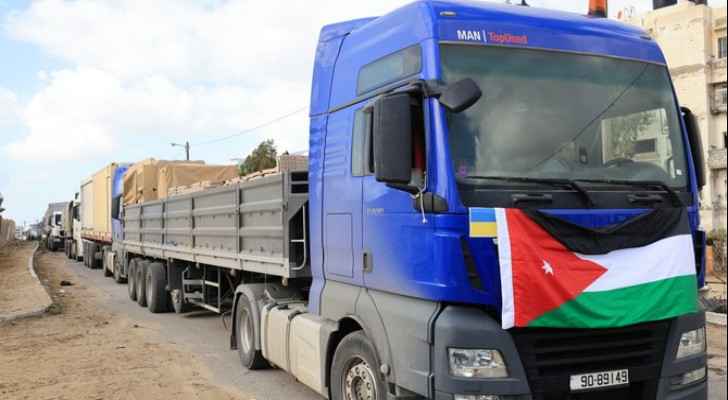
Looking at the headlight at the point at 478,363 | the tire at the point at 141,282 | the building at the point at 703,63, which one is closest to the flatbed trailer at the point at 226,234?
the tire at the point at 141,282

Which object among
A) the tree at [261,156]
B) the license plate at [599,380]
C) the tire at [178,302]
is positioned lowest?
the tire at [178,302]

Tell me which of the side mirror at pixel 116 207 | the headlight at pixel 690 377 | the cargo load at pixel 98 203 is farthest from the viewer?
the cargo load at pixel 98 203

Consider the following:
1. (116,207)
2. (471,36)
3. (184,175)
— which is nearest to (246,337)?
(471,36)

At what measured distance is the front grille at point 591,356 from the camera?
3.97 meters

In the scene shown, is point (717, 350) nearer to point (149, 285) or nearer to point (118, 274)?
point (149, 285)

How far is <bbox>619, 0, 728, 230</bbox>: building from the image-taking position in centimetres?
3450

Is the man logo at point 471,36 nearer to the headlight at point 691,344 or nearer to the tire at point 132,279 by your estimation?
the headlight at point 691,344

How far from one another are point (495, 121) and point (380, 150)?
30.9 inches

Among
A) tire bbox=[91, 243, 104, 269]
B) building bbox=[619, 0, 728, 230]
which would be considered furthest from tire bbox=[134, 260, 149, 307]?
building bbox=[619, 0, 728, 230]

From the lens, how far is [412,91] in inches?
164

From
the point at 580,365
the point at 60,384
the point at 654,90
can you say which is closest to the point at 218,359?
the point at 60,384

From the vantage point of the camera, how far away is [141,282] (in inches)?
523

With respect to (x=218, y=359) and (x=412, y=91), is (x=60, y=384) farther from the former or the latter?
(x=412, y=91)

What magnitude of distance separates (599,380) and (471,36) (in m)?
2.34
